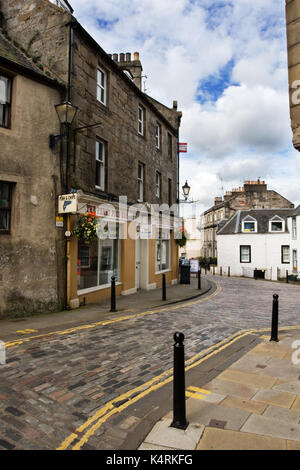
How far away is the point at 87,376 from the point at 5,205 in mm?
5783

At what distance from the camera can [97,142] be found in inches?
489

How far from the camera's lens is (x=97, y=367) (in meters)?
5.32

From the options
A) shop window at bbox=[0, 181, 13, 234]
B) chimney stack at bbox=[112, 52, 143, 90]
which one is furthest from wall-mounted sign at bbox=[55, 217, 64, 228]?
chimney stack at bbox=[112, 52, 143, 90]

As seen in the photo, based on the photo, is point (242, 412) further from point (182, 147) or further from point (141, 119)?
point (182, 147)

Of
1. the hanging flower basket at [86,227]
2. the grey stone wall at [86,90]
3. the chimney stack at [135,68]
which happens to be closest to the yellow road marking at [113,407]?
the hanging flower basket at [86,227]

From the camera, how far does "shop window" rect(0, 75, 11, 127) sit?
8945 millimetres

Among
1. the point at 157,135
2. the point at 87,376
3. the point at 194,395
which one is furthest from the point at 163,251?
the point at 194,395

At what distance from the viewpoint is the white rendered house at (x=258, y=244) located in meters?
35.4

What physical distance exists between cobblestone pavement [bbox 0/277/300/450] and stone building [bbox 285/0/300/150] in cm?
419

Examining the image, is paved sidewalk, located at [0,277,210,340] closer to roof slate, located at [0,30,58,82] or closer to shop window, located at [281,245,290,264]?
roof slate, located at [0,30,58,82]

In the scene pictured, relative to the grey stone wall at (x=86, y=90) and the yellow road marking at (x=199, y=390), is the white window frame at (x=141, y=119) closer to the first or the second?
the grey stone wall at (x=86, y=90)

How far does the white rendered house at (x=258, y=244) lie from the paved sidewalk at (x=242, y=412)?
30.2 m
